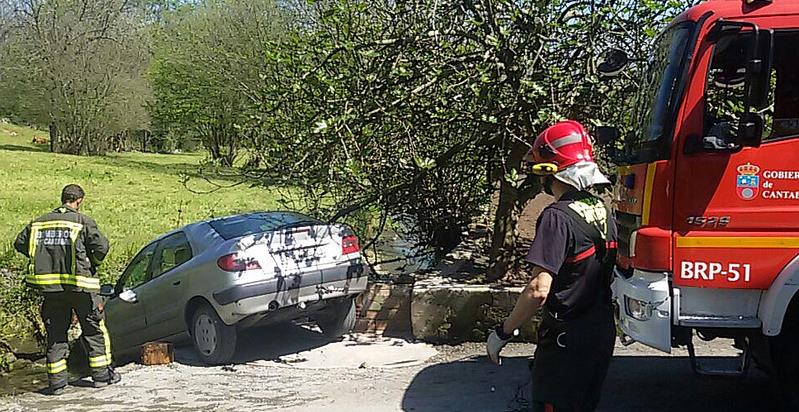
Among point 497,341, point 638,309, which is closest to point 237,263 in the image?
point 638,309

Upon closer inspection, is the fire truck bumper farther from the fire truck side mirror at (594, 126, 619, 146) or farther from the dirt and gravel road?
the fire truck side mirror at (594, 126, 619, 146)

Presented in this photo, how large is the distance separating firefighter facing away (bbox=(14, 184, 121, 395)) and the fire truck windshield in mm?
5039

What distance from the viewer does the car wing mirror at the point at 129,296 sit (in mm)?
9102

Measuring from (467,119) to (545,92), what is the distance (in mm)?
1142

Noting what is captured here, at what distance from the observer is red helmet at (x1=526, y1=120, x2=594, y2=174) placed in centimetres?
375

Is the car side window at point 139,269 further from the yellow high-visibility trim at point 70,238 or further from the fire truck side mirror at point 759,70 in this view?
the fire truck side mirror at point 759,70

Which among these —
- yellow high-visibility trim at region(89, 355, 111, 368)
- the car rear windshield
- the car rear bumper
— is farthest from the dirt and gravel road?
the car rear windshield

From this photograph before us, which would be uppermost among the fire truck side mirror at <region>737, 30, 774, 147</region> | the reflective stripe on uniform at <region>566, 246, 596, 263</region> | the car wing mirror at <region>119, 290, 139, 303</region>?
the fire truck side mirror at <region>737, 30, 774, 147</region>

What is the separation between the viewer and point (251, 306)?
25.3 ft

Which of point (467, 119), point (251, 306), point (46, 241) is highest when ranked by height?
point (467, 119)

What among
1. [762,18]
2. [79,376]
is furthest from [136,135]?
[762,18]

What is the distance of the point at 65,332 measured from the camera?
7.63m

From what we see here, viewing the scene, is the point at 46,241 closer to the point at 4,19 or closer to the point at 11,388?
the point at 11,388

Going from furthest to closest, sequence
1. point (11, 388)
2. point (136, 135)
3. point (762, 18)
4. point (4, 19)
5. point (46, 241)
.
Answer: point (136, 135)
point (4, 19)
point (11, 388)
point (46, 241)
point (762, 18)
